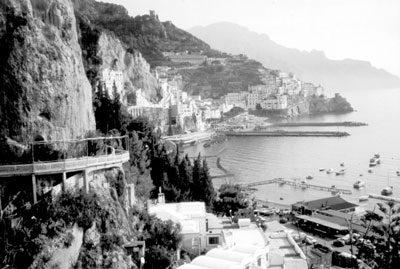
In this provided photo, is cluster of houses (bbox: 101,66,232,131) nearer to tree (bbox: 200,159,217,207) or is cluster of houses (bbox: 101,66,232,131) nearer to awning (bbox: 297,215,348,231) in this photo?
tree (bbox: 200,159,217,207)

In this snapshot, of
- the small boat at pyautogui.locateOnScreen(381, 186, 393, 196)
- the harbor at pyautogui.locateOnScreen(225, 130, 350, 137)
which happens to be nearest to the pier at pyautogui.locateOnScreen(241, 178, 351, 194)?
the small boat at pyautogui.locateOnScreen(381, 186, 393, 196)

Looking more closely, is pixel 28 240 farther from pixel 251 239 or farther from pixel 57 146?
pixel 251 239

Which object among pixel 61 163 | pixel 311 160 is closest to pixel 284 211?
pixel 61 163

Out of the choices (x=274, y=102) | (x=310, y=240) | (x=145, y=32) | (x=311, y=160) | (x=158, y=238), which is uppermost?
(x=145, y=32)

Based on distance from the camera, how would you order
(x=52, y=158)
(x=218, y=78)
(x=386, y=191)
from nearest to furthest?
(x=52, y=158)
(x=386, y=191)
(x=218, y=78)

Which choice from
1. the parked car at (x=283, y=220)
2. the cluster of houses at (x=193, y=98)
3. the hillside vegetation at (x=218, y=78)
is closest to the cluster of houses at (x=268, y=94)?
the cluster of houses at (x=193, y=98)

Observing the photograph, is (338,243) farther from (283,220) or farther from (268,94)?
(268,94)

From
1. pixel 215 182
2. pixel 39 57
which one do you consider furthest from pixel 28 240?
pixel 215 182
